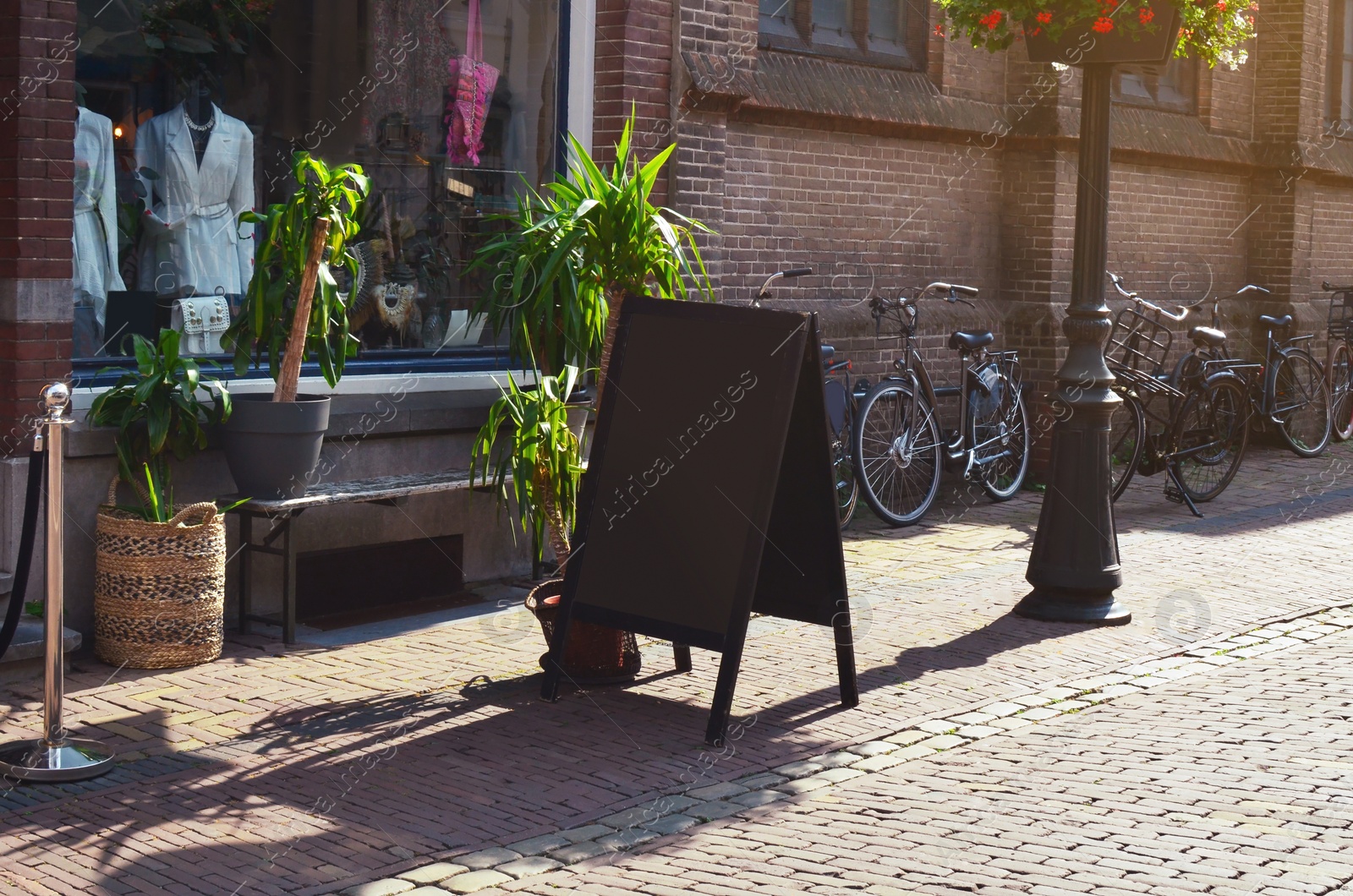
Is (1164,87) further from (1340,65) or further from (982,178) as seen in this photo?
(1340,65)

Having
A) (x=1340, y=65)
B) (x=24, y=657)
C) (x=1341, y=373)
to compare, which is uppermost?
(x=1340, y=65)

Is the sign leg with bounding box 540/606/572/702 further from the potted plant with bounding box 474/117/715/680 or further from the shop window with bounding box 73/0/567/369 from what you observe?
the shop window with bounding box 73/0/567/369

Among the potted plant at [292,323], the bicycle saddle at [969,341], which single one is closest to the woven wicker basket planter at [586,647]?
the potted plant at [292,323]

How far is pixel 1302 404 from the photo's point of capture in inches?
560

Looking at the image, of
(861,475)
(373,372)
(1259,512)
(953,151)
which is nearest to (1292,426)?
(1259,512)

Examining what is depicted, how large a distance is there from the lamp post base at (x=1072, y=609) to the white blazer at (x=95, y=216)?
4.76 m

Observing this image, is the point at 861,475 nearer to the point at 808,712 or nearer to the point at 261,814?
the point at 808,712

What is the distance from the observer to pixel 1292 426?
1516 centimetres

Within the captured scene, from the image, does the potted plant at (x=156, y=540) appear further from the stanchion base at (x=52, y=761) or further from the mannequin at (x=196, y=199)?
the stanchion base at (x=52, y=761)

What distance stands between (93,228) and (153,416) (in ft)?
4.17

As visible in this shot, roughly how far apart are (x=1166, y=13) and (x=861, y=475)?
3.62 m

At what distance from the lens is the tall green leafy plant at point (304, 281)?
7027 mm

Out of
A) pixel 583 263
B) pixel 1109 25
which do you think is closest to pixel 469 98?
pixel 583 263

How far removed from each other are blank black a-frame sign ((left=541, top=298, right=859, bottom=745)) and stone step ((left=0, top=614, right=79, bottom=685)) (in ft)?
6.80
